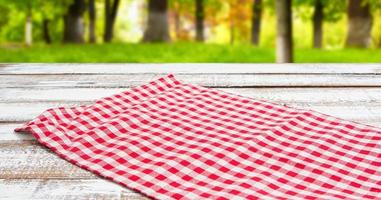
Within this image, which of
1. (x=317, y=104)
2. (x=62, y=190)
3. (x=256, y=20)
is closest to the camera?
(x=62, y=190)

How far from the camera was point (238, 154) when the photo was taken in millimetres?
1604

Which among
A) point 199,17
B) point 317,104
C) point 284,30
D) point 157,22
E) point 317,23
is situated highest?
point 317,104

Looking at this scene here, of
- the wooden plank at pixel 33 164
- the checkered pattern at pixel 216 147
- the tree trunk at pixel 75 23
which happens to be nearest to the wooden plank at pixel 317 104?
the checkered pattern at pixel 216 147

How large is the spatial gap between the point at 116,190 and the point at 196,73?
58.0 inches

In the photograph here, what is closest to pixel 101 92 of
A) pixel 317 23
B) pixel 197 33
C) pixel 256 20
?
pixel 317 23

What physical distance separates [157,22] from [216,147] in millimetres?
13302

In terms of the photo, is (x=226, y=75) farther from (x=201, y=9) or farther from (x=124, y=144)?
(x=201, y=9)

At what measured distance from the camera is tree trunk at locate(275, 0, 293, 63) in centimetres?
600

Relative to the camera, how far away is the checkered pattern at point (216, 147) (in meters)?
1.40

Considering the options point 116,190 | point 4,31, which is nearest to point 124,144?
point 116,190

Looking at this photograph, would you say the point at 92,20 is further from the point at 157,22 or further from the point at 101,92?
the point at 101,92

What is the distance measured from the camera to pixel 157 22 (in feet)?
48.5

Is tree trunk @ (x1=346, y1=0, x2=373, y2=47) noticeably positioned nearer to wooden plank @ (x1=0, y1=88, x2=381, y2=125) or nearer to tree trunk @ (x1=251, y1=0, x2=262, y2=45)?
tree trunk @ (x1=251, y1=0, x2=262, y2=45)

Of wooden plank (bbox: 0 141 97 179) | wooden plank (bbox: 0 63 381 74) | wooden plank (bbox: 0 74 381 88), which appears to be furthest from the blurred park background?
wooden plank (bbox: 0 141 97 179)
